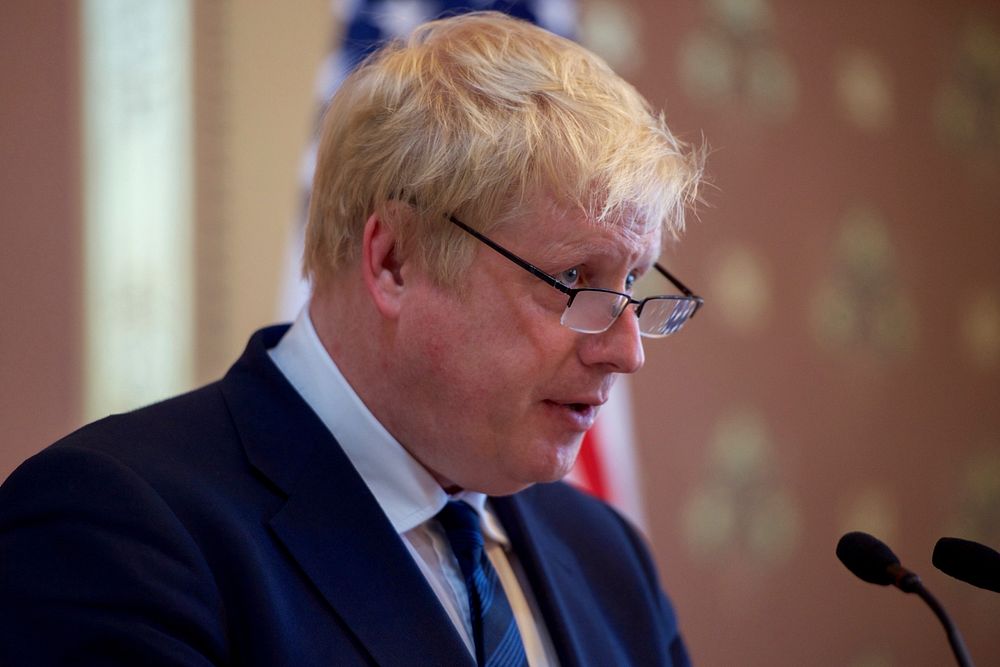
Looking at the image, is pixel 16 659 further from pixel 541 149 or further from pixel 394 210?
pixel 541 149

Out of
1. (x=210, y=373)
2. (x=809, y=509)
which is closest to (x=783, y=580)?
(x=809, y=509)

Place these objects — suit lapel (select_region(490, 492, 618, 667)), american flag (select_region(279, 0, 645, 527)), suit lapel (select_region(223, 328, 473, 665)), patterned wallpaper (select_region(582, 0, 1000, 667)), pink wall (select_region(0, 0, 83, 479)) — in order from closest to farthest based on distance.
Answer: suit lapel (select_region(223, 328, 473, 665)) < suit lapel (select_region(490, 492, 618, 667)) < pink wall (select_region(0, 0, 83, 479)) < american flag (select_region(279, 0, 645, 527)) < patterned wallpaper (select_region(582, 0, 1000, 667))

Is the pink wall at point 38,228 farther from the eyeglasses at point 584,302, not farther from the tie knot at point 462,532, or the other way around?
the eyeglasses at point 584,302

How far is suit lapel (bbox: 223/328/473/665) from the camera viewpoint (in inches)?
56.9

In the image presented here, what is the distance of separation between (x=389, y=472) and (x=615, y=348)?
0.37 m

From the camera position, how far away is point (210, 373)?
9.22ft

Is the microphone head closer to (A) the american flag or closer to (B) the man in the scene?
(B) the man

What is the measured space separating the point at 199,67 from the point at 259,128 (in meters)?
0.21

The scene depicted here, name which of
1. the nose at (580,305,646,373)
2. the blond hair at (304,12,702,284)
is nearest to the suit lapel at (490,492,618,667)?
the nose at (580,305,646,373)

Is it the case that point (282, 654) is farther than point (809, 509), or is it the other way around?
point (809, 509)

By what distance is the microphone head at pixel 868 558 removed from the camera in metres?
1.37

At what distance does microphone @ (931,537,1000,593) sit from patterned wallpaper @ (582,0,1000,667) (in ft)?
7.79

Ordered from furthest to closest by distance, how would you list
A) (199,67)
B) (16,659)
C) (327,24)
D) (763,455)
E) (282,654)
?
(763,455), (327,24), (199,67), (282,654), (16,659)

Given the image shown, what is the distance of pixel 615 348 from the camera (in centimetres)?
154
